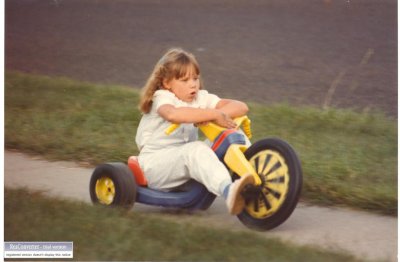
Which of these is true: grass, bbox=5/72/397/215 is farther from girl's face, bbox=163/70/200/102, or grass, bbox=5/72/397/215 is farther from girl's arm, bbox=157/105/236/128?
girl's face, bbox=163/70/200/102

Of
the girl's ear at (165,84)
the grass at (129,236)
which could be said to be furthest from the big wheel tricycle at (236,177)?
the girl's ear at (165,84)

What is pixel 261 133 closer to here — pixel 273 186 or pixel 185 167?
pixel 185 167

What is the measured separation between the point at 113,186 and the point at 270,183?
0.90 m

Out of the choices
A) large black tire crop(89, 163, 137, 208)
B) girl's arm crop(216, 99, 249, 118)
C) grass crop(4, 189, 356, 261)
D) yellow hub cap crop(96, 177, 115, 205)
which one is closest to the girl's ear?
girl's arm crop(216, 99, 249, 118)

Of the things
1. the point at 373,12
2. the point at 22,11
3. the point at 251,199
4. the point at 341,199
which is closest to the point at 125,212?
the point at 251,199

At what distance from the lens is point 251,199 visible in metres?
4.48

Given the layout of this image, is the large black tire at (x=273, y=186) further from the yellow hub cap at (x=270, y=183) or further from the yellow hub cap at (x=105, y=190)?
the yellow hub cap at (x=105, y=190)

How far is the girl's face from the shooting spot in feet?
15.7

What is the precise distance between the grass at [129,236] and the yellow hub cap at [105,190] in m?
0.12

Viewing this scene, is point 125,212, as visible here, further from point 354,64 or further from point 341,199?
point 354,64

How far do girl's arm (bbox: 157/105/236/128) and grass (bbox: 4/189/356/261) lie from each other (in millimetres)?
549

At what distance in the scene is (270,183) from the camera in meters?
4.45

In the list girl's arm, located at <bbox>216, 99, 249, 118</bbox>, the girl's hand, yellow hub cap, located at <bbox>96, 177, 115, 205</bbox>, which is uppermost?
girl's arm, located at <bbox>216, 99, 249, 118</bbox>

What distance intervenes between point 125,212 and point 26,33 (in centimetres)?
180
